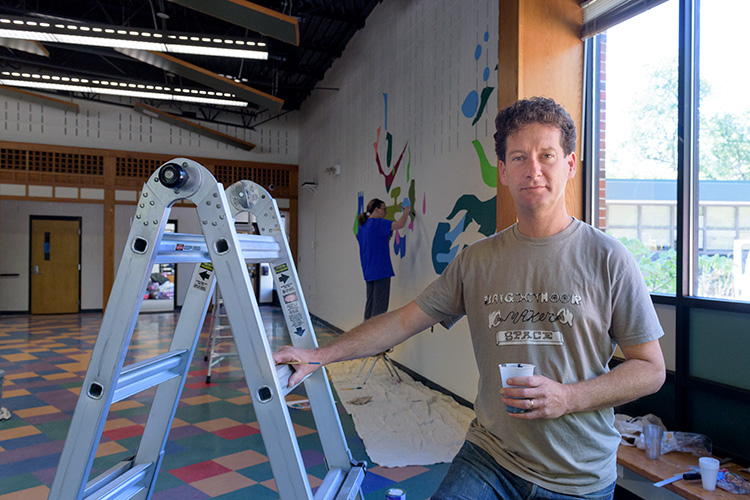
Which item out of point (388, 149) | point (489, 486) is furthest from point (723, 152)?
point (388, 149)

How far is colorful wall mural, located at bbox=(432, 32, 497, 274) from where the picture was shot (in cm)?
369

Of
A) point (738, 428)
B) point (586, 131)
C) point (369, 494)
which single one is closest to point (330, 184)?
point (586, 131)

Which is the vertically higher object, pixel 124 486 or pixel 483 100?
pixel 483 100

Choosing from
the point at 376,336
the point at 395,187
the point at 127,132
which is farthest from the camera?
the point at 127,132

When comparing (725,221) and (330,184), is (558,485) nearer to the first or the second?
(725,221)


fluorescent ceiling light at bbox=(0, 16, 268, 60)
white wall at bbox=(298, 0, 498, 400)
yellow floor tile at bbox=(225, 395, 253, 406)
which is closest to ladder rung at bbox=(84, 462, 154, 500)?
white wall at bbox=(298, 0, 498, 400)

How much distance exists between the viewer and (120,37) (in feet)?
17.1

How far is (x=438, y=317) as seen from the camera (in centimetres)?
157

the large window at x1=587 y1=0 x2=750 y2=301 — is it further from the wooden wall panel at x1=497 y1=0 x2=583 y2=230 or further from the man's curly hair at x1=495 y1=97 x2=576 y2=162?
the man's curly hair at x1=495 y1=97 x2=576 y2=162

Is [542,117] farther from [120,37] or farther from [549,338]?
[120,37]

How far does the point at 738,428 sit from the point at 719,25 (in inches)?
73.5

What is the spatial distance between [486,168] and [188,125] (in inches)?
295

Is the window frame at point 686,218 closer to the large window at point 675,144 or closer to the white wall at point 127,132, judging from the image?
the large window at point 675,144

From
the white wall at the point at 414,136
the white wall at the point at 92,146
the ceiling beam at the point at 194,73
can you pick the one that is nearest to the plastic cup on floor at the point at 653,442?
the white wall at the point at 414,136
